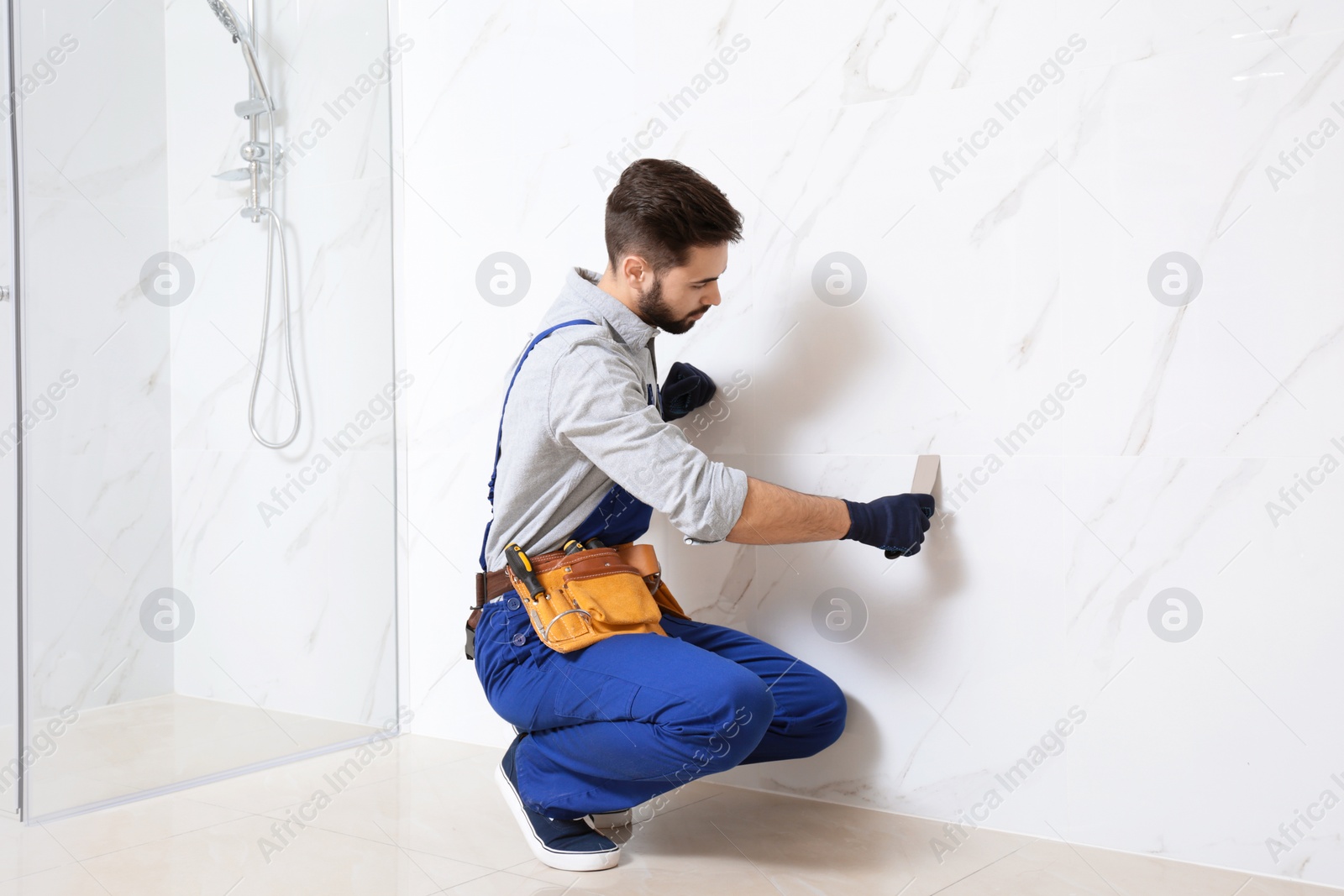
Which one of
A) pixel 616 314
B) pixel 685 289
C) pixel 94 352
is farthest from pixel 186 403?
pixel 685 289

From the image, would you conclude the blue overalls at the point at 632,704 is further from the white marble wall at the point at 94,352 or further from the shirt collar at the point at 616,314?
the white marble wall at the point at 94,352

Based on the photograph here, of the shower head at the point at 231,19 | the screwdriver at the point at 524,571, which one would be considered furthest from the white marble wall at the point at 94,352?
the screwdriver at the point at 524,571

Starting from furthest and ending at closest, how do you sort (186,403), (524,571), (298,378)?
(298,378) → (186,403) → (524,571)

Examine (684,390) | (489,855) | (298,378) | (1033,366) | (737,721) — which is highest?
(1033,366)

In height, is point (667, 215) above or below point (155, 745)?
above

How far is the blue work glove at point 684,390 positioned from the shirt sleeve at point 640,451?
0.33 meters

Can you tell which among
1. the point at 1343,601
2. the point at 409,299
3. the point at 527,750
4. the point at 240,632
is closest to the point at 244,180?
the point at 409,299

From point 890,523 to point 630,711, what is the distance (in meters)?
0.47

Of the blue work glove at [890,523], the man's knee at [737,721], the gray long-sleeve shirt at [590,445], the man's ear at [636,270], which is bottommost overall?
the man's knee at [737,721]

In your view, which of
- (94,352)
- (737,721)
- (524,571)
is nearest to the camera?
(737,721)

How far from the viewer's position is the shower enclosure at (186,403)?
1.71m

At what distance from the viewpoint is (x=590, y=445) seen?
1.46 meters

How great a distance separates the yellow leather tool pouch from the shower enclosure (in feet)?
2.34

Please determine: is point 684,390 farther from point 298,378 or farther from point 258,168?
point 258,168
